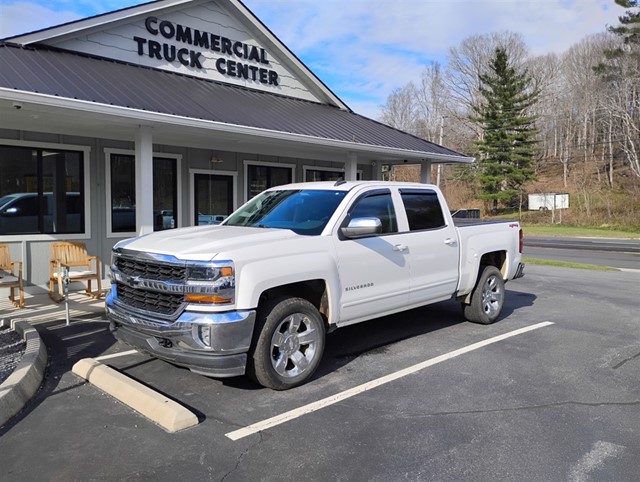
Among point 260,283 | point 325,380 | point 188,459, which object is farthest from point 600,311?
point 188,459

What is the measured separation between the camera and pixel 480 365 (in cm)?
552

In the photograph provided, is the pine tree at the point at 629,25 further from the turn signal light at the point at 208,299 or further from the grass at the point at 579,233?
the turn signal light at the point at 208,299

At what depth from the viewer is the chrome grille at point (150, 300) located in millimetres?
4410

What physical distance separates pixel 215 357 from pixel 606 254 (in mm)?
19644

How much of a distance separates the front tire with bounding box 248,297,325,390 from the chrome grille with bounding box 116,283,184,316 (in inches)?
29.3

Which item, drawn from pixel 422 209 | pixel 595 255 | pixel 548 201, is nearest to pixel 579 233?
pixel 548 201

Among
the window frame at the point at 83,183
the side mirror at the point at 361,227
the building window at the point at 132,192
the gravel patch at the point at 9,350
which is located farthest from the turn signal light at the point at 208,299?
the building window at the point at 132,192

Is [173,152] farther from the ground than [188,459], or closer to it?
farther from the ground

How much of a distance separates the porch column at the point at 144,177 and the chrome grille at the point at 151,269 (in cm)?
367

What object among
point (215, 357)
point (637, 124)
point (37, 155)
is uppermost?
point (637, 124)

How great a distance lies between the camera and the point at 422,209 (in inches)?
255

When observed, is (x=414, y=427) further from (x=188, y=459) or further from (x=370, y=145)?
(x=370, y=145)

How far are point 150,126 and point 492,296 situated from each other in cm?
596

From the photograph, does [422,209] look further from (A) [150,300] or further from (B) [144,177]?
(B) [144,177]
